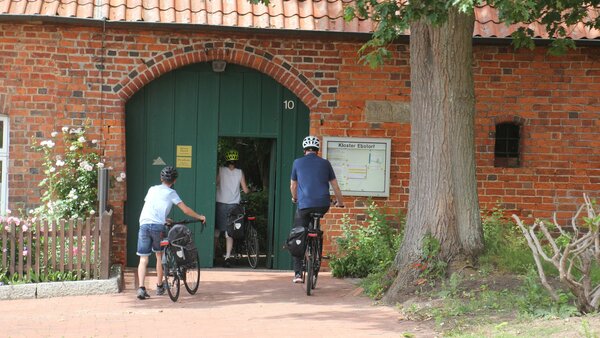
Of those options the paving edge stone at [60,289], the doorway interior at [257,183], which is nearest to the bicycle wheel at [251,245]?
the doorway interior at [257,183]

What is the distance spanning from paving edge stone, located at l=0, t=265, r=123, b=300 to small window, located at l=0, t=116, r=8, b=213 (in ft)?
8.35

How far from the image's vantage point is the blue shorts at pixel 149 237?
437 inches

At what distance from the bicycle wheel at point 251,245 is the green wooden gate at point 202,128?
18.0 inches

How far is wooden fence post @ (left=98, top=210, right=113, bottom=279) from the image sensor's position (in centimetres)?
1150

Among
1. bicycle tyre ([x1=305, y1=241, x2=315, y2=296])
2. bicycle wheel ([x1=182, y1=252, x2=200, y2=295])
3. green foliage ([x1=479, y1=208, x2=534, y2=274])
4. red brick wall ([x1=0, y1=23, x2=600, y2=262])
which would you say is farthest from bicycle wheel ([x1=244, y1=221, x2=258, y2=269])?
green foliage ([x1=479, y1=208, x2=534, y2=274])

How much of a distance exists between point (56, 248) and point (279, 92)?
4249mm

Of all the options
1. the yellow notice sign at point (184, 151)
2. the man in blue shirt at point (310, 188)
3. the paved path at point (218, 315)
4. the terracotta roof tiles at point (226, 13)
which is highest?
the terracotta roof tiles at point (226, 13)

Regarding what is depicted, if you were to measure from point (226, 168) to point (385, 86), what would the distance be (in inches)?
113

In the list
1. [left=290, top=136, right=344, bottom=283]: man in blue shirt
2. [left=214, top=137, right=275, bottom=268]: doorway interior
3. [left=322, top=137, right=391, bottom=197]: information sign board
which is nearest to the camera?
[left=290, top=136, right=344, bottom=283]: man in blue shirt

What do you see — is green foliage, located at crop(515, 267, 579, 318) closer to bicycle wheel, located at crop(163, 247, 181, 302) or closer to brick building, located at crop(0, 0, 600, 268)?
bicycle wheel, located at crop(163, 247, 181, 302)

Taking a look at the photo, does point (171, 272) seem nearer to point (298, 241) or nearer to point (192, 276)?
point (192, 276)

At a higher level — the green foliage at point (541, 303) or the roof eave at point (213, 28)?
the roof eave at point (213, 28)

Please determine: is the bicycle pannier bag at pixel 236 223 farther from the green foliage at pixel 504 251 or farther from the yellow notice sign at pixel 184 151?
the green foliage at pixel 504 251

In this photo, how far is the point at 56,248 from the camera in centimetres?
1168
